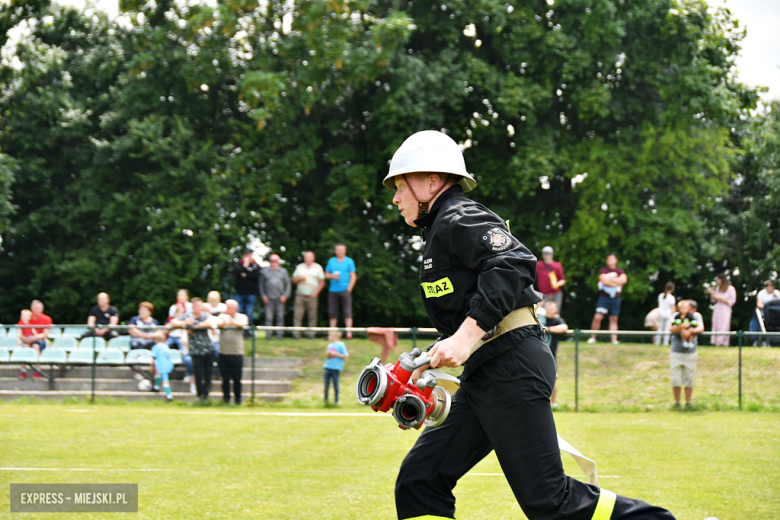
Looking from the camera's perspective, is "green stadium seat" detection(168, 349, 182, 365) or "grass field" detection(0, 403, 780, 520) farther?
"green stadium seat" detection(168, 349, 182, 365)

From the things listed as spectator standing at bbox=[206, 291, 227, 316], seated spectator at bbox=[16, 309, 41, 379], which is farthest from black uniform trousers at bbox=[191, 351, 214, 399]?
seated spectator at bbox=[16, 309, 41, 379]

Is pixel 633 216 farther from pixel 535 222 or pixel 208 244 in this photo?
pixel 208 244

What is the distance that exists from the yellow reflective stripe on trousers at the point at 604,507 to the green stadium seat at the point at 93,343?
13.5 meters

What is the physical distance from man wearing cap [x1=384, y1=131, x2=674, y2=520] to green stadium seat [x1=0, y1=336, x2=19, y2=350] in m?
13.5

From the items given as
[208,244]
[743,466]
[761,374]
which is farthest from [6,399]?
[761,374]

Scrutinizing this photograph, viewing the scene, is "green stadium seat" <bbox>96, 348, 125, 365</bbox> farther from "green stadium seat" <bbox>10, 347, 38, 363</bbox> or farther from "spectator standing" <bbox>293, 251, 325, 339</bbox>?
"spectator standing" <bbox>293, 251, 325, 339</bbox>

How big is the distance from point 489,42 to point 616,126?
4.57 m

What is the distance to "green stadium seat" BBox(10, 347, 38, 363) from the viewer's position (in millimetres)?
15344

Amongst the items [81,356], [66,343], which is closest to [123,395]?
[81,356]

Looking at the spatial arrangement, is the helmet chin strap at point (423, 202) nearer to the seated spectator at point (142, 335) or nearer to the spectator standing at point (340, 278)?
the seated spectator at point (142, 335)

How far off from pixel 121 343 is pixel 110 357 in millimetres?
326

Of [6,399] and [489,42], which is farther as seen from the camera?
[489,42]

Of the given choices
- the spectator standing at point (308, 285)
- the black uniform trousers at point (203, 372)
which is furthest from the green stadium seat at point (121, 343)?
the spectator standing at point (308, 285)

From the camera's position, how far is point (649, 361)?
15.2m
